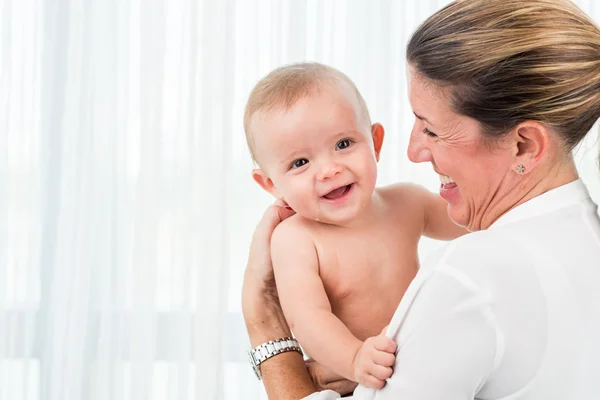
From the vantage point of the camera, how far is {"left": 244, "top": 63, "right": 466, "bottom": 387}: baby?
4.62 ft

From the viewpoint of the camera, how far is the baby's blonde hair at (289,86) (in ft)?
4.66

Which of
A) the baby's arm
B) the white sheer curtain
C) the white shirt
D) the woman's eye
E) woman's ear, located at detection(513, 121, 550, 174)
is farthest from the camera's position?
the white sheer curtain

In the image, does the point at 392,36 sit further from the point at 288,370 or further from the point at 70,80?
the point at 288,370

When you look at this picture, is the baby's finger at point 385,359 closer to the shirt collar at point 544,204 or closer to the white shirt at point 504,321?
the white shirt at point 504,321

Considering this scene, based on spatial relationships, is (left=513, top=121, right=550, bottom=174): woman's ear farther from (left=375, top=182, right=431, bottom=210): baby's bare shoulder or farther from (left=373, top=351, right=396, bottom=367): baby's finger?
(left=375, top=182, right=431, bottom=210): baby's bare shoulder

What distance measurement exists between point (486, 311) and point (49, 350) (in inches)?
101

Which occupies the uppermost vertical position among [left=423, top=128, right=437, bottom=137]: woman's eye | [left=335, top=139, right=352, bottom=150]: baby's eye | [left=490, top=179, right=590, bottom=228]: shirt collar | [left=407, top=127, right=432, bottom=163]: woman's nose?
[left=423, top=128, right=437, bottom=137]: woman's eye

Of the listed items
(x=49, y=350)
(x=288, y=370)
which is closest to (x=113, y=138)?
(x=49, y=350)

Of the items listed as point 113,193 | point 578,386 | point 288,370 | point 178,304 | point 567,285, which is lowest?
point 178,304

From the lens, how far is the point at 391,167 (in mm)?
2885

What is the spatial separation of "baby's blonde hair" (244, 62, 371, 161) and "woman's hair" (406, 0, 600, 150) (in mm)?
369

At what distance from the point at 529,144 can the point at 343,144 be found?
0.43 meters

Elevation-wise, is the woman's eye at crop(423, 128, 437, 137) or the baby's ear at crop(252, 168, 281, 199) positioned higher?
the woman's eye at crop(423, 128, 437, 137)

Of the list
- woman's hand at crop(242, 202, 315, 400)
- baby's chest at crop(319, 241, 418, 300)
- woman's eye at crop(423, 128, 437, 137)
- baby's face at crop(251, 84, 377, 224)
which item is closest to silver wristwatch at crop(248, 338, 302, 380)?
woman's hand at crop(242, 202, 315, 400)
